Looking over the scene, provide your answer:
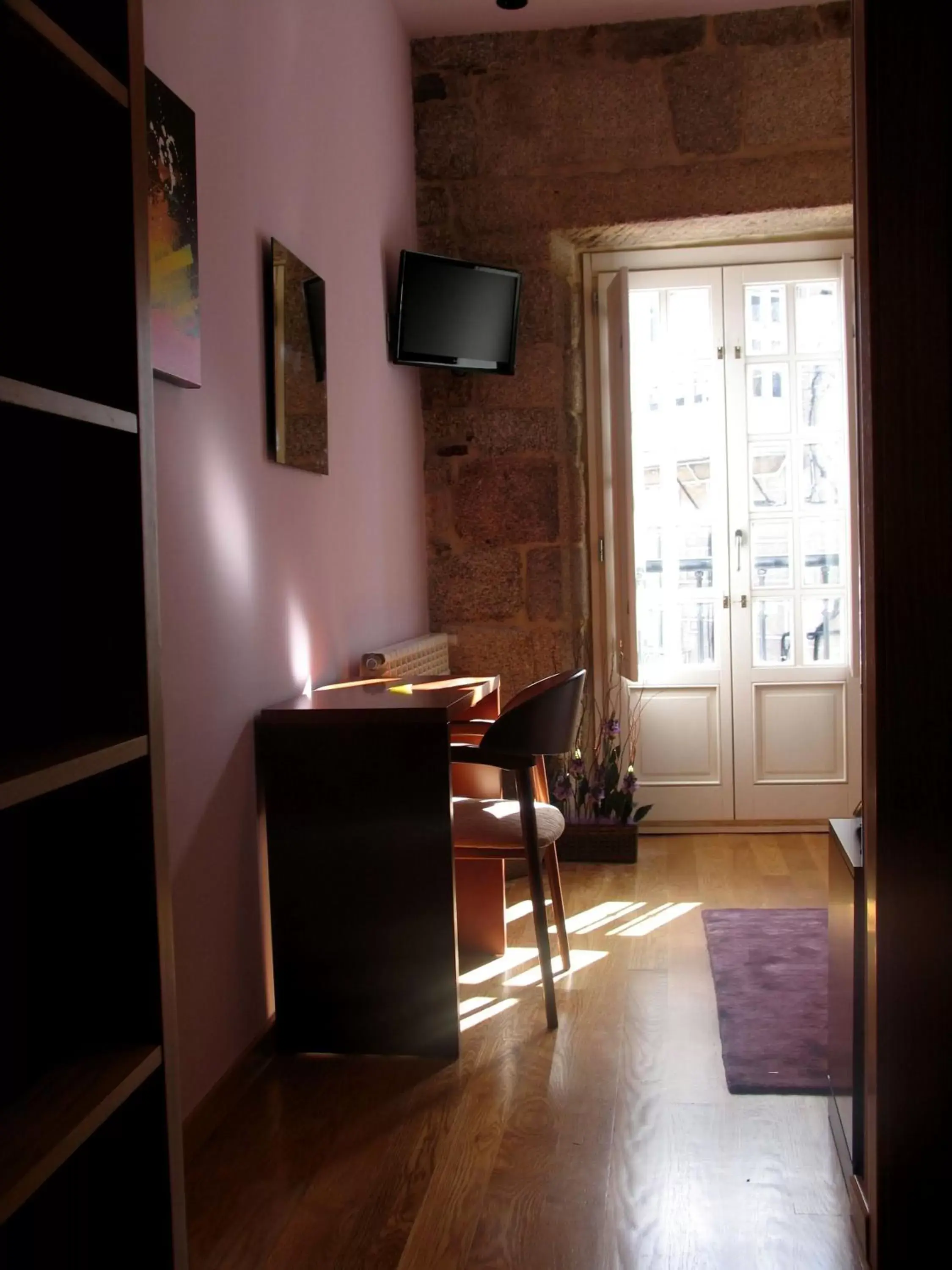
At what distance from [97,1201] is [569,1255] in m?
0.93

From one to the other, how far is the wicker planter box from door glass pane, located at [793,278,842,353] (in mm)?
2118

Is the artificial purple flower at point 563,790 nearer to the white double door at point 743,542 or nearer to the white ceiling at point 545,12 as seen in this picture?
the white double door at point 743,542

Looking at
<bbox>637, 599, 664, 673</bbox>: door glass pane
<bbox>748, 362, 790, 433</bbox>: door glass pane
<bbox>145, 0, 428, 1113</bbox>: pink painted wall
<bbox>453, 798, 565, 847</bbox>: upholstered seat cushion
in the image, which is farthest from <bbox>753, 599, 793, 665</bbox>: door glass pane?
<bbox>453, 798, 565, 847</bbox>: upholstered seat cushion

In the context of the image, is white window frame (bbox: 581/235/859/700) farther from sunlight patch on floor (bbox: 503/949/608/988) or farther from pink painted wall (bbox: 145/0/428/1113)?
sunlight patch on floor (bbox: 503/949/608/988)

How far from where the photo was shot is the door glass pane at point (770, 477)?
16.4 ft

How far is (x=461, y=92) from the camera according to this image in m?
4.72

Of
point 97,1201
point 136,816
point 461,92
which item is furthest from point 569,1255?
point 461,92

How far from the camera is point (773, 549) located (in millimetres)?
5008

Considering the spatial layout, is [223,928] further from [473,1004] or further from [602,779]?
[602,779]

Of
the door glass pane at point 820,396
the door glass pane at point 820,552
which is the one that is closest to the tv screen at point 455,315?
the door glass pane at point 820,396

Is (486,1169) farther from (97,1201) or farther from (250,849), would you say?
(97,1201)

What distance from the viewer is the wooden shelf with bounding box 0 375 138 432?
1013 millimetres

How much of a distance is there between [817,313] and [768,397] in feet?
1.28

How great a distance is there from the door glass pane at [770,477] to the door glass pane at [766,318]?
40cm
